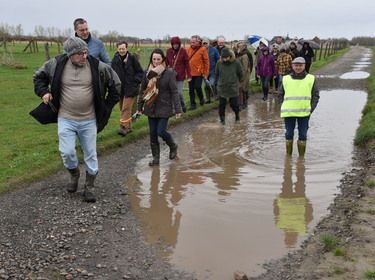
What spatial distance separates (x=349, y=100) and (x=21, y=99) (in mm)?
12301

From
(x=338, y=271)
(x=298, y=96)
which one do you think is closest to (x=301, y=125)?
(x=298, y=96)

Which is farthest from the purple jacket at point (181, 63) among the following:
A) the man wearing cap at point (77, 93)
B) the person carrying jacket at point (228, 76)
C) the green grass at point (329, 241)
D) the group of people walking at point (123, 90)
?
the green grass at point (329, 241)

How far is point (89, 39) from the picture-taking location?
26.2 feet

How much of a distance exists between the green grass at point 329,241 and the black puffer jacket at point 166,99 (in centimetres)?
387

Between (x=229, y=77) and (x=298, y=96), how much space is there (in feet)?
12.2

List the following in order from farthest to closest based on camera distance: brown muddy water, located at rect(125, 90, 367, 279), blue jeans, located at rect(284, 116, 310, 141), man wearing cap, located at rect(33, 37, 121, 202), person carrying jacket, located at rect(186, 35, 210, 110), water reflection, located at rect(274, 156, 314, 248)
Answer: person carrying jacket, located at rect(186, 35, 210, 110)
blue jeans, located at rect(284, 116, 310, 141)
man wearing cap, located at rect(33, 37, 121, 202)
water reflection, located at rect(274, 156, 314, 248)
brown muddy water, located at rect(125, 90, 367, 279)

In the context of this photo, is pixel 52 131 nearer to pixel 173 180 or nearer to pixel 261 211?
pixel 173 180

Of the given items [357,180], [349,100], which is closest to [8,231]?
[357,180]

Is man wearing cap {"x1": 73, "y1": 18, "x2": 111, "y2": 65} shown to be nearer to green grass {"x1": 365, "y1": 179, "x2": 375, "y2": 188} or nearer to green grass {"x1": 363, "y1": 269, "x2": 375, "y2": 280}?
green grass {"x1": 365, "y1": 179, "x2": 375, "y2": 188}

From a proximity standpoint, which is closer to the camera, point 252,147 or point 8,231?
point 8,231

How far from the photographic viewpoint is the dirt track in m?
4.27

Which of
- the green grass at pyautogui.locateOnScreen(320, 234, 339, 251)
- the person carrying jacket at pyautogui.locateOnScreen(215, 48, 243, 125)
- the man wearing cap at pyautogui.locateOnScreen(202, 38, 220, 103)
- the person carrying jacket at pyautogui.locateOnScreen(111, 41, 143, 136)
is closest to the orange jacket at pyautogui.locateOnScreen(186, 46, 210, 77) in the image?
the man wearing cap at pyautogui.locateOnScreen(202, 38, 220, 103)

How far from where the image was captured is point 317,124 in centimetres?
1170

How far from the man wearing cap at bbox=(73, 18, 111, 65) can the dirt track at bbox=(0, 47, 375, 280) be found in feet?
8.20
